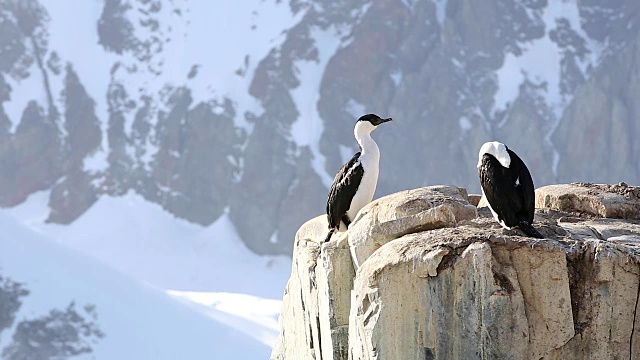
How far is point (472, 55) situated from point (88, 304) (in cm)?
5092

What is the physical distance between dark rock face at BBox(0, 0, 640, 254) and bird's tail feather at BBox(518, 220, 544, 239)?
79.5 m

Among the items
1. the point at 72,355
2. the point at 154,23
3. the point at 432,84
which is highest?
the point at 154,23

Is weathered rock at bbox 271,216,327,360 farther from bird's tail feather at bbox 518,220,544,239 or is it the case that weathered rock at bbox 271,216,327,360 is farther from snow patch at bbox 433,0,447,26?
snow patch at bbox 433,0,447,26

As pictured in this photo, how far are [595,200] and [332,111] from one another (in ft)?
276

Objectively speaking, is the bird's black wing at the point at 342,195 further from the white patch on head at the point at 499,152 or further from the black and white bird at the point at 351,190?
the white patch on head at the point at 499,152

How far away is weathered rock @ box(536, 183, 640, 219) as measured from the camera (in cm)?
1501

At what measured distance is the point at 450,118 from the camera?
9694 centimetres

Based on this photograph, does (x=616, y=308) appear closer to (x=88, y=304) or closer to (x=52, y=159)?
(x=88, y=304)

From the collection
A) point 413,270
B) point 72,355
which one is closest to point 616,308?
point 413,270

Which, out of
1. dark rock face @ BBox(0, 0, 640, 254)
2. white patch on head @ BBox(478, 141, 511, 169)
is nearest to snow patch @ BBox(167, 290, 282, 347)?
dark rock face @ BBox(0, 0, 640, 254)

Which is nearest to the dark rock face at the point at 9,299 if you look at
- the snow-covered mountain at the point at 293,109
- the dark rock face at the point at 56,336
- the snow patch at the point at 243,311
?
the dark rock face at the point at 56,336

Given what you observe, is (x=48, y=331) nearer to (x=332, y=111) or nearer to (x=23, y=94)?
(x=332, y=111)

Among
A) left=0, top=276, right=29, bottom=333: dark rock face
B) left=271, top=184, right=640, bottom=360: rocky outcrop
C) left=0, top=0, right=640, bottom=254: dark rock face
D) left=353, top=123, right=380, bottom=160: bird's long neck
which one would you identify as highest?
left=0, top=0, right=640, bottom=254: dark rock face

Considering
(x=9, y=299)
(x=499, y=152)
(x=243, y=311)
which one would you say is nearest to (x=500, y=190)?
(x=499, y=152)
